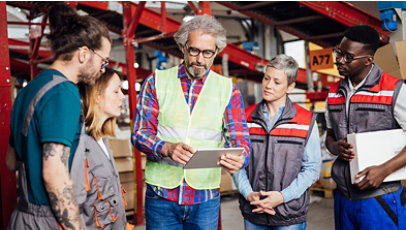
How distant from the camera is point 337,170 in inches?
101

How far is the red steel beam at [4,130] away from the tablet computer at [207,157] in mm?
1403

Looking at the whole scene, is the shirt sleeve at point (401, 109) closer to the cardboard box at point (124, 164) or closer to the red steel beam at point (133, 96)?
the red steel beam at point (133, 96)

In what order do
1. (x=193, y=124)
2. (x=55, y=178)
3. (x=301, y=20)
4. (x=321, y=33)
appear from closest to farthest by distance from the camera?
(x=55, y=178) < (x=193, y=124) < (x=301, y=20) < (x=321, y=33)

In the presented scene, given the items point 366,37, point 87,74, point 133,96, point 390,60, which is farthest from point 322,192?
point 87,74

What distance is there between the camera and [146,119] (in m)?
2.25

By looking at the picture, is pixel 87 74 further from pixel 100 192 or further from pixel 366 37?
pixel 366 37

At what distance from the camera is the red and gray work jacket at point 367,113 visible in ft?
7.72

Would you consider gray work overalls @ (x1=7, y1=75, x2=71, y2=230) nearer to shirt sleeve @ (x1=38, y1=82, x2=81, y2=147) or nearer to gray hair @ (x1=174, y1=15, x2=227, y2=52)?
shirt sleeve @ (x1=38, y1=82, x2=81, y2=147)

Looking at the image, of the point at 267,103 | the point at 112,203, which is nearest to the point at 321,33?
the point at 267,103

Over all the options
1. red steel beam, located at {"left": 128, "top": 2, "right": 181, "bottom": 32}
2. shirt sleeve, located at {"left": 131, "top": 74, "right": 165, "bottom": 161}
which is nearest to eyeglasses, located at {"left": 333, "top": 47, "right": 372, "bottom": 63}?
shirt sleeve, located at {"left": 131, "top": 74, "right": 165, "bottom": 161}

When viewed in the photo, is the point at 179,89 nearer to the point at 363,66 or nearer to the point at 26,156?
the point at 26,156

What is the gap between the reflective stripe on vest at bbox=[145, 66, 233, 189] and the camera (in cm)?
220

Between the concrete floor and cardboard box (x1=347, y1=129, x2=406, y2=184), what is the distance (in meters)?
3.50

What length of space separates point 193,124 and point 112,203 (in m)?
0.62
